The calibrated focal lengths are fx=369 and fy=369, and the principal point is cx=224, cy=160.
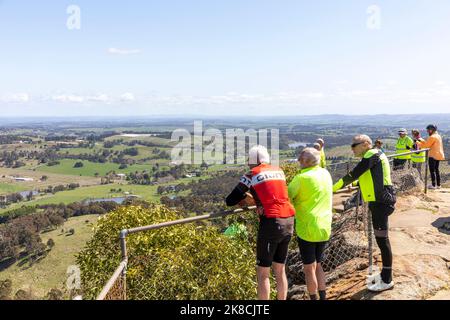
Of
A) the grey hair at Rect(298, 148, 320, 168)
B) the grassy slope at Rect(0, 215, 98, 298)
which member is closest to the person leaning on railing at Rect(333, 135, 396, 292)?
the grey hair at Rect(298, 148, 320, 168)

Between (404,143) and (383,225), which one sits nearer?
(383,225)

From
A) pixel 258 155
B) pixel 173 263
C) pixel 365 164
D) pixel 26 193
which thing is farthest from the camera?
pixel 26 193

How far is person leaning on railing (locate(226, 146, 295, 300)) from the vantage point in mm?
4891

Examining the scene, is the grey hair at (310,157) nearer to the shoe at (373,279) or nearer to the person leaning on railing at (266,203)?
the person leaning on railing at (266,203)

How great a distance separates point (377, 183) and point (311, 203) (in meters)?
1.17

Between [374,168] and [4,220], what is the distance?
319 ft

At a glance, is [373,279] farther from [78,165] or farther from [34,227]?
[78,165]

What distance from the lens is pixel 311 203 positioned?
5.12 metres

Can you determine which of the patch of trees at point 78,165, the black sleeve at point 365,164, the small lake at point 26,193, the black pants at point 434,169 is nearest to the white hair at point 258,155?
the black sleeve at point 365,164

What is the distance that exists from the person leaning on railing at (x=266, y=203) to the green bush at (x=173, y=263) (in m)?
1.61

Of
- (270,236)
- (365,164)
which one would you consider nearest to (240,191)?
(270,236)

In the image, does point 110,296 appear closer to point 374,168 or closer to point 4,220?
point 374,168

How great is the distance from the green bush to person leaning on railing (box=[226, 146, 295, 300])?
1606mm

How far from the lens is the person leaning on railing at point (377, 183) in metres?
5.51
